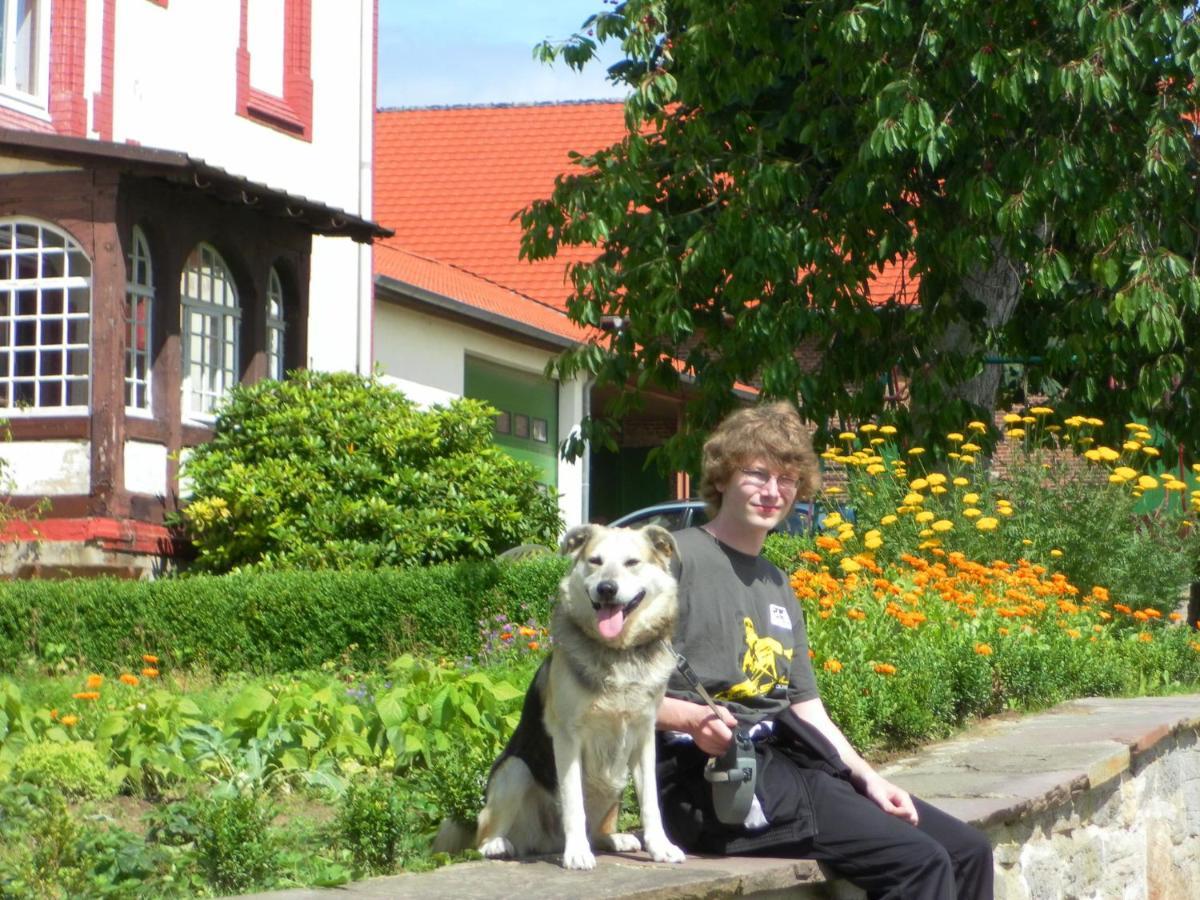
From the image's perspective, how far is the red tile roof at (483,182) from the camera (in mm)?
29516

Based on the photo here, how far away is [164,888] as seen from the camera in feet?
16.7

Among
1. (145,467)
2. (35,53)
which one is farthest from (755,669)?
(35,53)

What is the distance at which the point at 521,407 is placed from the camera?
2489 cm

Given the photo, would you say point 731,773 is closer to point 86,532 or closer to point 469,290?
point 86,532

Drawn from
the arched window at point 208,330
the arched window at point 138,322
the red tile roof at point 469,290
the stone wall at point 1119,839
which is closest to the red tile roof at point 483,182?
the red tile roof at point 469,290

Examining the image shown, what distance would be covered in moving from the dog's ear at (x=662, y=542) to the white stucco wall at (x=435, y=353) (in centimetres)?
1498

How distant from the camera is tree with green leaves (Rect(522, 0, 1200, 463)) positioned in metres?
13.0

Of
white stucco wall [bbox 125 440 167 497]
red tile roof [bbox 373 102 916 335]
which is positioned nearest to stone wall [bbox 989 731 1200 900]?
white stucco wall [bbox 125 440 167 497]

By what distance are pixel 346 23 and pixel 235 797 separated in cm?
1591

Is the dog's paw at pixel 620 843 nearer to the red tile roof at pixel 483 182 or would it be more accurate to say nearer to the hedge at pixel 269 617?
the hedge at pixel 269 617

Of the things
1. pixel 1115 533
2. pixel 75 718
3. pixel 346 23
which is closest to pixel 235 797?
pixel 75 718

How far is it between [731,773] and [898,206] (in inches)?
410

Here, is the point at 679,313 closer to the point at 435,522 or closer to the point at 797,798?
the point at 435,522

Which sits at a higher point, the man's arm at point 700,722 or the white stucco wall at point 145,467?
the white stucco wall at point 145,467
